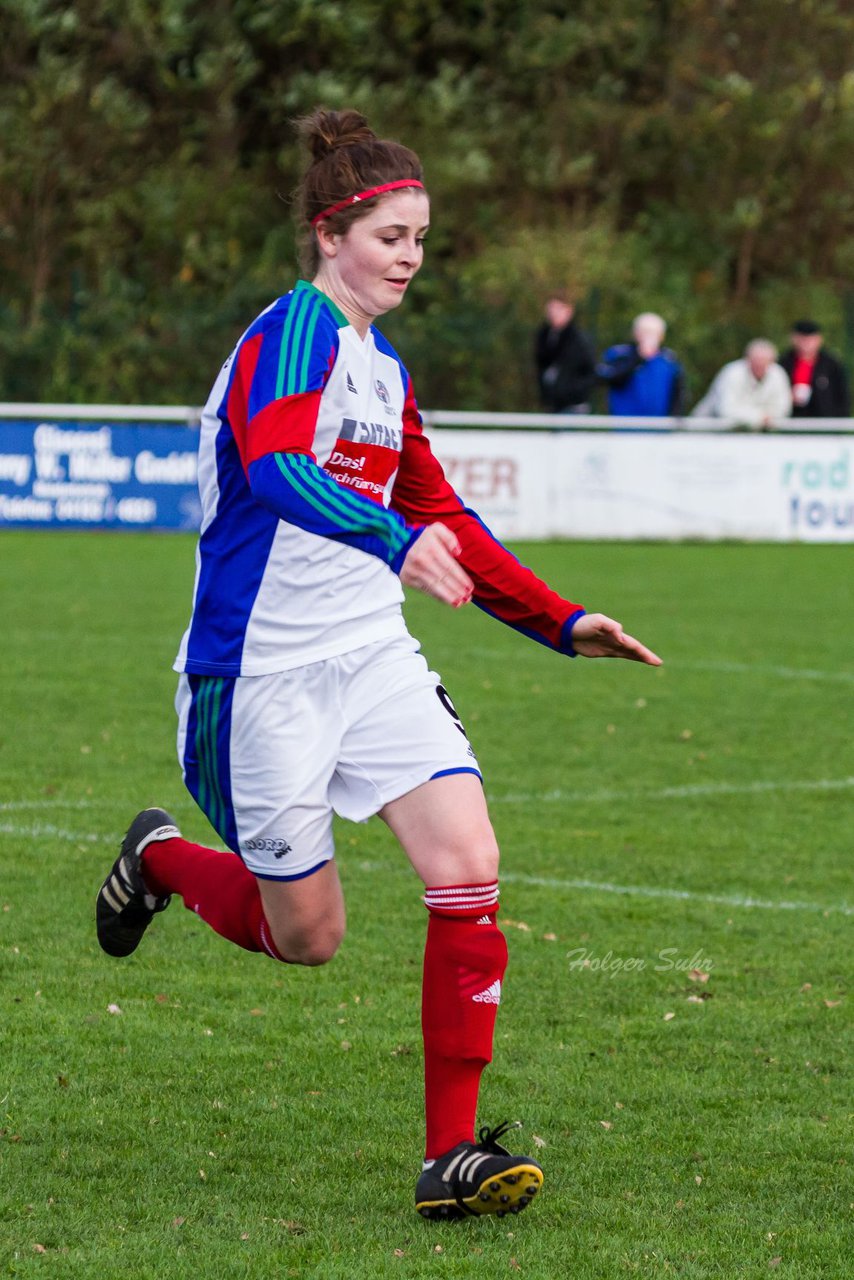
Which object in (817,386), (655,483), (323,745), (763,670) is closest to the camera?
(323,745)

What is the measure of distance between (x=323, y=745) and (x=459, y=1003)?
0.57 m

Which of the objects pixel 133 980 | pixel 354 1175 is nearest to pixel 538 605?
pixel 354 1175

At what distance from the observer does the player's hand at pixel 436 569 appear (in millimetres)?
3602

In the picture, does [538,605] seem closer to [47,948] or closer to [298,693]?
[298,693]

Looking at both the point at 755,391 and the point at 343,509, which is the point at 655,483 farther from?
the point at 343,509

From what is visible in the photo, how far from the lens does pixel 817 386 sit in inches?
817

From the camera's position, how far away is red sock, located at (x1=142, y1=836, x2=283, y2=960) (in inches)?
170

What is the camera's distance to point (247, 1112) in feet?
14.2

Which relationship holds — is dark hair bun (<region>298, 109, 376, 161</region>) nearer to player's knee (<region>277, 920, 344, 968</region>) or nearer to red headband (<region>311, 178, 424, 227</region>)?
red headband (<region>311, 178, 424, 227</region>)

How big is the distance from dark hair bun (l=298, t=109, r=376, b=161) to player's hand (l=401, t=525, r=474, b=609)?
36.6 inches

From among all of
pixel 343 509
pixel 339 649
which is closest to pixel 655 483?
pixel 339 649

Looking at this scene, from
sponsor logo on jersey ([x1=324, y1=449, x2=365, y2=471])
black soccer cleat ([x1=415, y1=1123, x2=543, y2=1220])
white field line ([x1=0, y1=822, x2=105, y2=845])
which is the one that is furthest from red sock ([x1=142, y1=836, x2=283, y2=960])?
white field line ([x1=0, y1=822, x2=105, y2=845])

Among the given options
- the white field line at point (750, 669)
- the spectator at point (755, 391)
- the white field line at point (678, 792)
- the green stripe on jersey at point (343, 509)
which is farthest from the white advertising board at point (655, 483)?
A: the green stripe on jersey at point (343, 509)

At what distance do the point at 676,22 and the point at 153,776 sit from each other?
29677 mm
